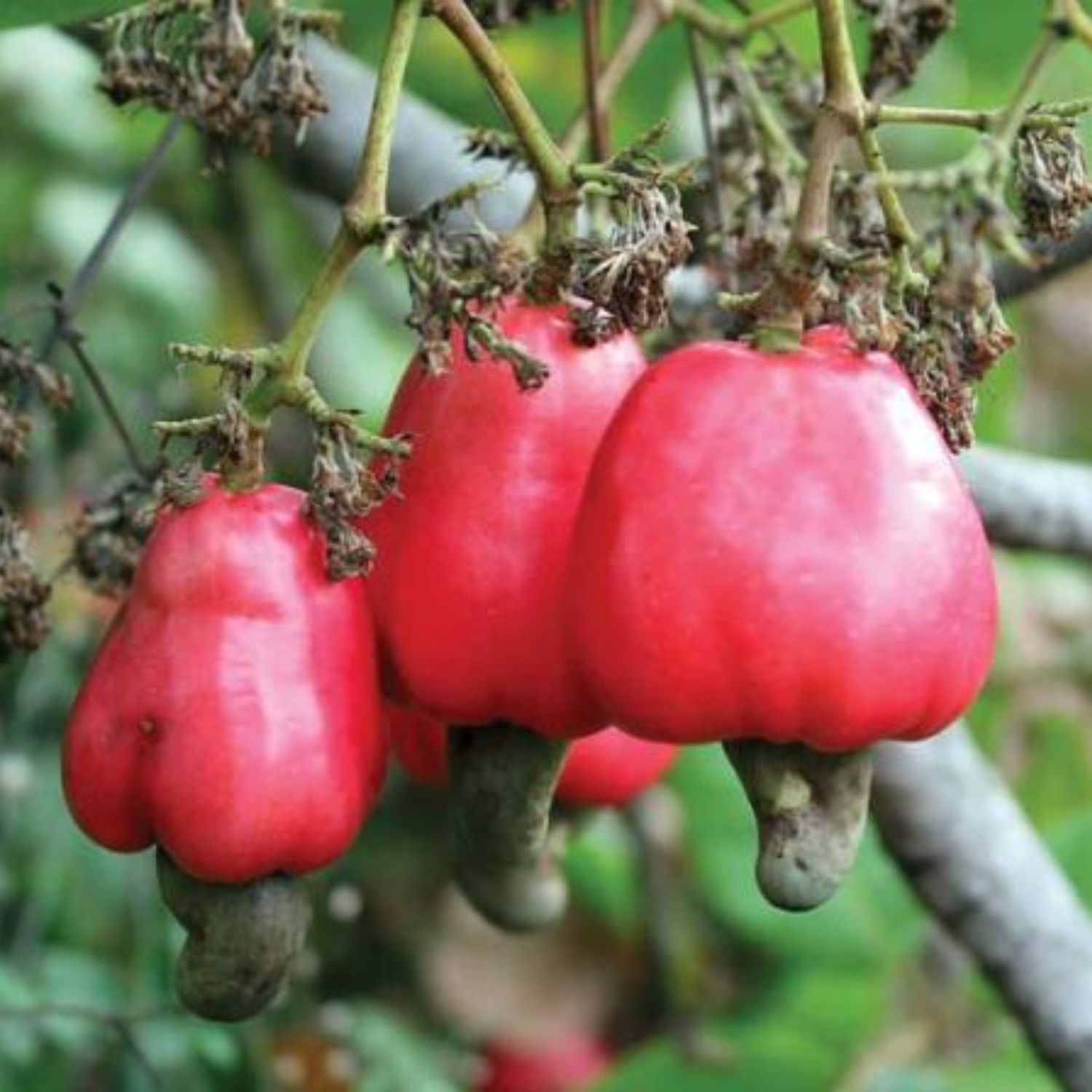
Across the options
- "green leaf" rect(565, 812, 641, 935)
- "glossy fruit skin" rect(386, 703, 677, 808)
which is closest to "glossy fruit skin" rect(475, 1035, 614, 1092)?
"green leaf" rect(565, 812, 641, 935)

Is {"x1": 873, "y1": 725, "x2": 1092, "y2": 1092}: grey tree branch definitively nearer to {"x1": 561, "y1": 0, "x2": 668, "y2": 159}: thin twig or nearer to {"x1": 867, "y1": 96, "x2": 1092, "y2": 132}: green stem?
{"x1": 561, "y1": 0, "x2": 668, "y2": 159}: thin twig

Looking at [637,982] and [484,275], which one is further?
[637,982]

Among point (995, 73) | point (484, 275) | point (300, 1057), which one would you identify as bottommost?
point (300, 1057)

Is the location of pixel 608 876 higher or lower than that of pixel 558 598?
lower

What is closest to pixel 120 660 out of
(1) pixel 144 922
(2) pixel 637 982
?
(1) pixel 144 922

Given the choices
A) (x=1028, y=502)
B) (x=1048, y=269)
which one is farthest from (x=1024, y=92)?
(x=1028, y=502)

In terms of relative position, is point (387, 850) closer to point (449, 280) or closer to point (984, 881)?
point (984, 881)

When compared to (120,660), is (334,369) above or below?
below

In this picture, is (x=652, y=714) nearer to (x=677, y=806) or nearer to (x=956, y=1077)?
(x=956, y=1077)
